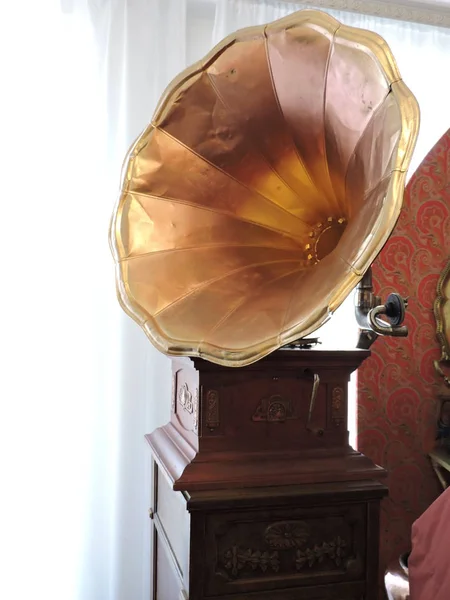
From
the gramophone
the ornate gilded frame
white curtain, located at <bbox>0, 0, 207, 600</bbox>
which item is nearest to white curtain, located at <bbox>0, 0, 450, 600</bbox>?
white curtain, located at <bbox>0, 0, 207, 600</bbox>

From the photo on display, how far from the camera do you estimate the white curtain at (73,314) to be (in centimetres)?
168

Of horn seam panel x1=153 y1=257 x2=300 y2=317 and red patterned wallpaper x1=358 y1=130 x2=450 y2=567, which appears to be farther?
red patterned wallpaper x1=358 y1=130 x2=450 y2=567

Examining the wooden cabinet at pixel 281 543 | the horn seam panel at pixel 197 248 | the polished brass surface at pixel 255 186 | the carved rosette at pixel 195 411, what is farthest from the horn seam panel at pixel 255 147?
the wooden cabinet at pixel 281 543

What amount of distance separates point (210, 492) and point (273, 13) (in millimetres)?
1607

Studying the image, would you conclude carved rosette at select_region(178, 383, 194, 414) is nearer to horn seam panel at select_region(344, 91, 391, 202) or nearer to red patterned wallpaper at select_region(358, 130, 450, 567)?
horn seam panel at select_region(344, 91, 391, 202)

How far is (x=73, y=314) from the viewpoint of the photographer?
1712 mm

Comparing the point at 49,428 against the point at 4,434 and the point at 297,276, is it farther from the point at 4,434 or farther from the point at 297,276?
the point at 297,276

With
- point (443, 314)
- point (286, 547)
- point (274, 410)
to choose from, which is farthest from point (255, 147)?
point (443, 314)

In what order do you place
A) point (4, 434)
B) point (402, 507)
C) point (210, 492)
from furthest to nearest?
point (402, 507), point (4, 434), point (210, 492)

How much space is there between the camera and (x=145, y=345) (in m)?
1.76

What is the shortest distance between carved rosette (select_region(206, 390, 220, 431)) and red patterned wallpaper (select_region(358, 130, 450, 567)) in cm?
83

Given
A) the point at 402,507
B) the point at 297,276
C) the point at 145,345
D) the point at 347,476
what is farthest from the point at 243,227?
the point at 402,507

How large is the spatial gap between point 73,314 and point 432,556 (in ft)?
3.89

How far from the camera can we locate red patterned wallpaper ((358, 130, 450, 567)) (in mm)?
1768
